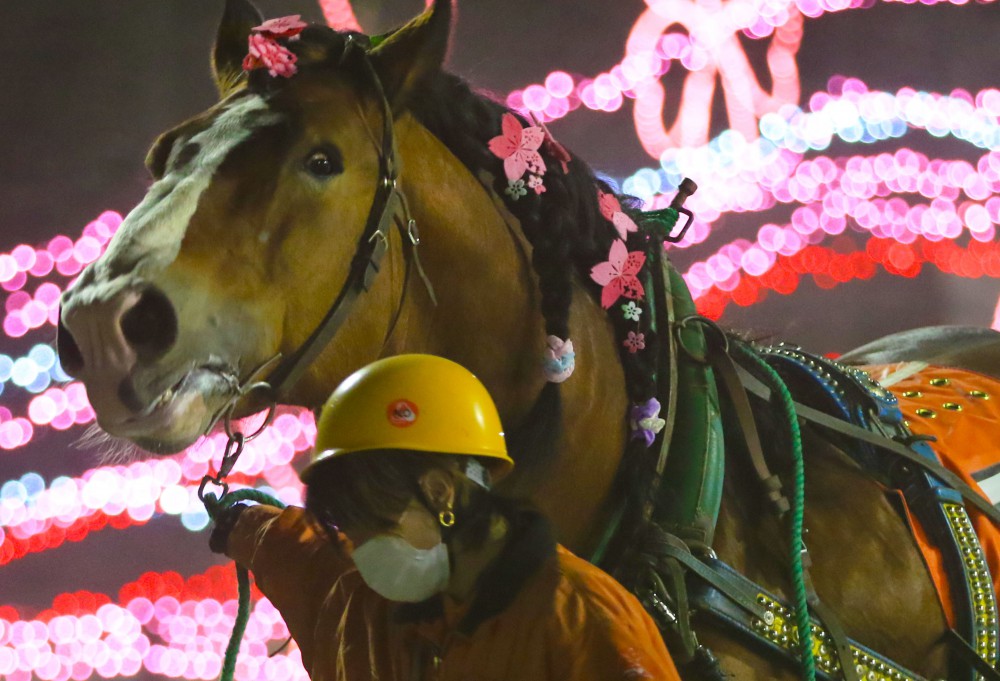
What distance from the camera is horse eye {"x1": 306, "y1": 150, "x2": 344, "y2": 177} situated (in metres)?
1.10

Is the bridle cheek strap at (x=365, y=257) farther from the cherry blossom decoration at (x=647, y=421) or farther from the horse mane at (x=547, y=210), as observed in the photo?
the cherry blossom decoration at (x=647, y=421)

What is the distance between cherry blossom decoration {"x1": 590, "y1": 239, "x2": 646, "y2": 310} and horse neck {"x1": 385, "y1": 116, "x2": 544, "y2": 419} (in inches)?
4.3

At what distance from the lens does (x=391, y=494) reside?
3.38 feet

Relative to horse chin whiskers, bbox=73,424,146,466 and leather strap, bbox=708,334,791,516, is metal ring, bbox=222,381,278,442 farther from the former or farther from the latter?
leather strap, bbox=708,334,791,516

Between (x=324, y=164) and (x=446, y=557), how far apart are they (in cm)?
46

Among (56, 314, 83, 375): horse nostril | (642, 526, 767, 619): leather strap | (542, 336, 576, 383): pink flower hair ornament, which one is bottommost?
(642, 526, 767, 619): leather strap

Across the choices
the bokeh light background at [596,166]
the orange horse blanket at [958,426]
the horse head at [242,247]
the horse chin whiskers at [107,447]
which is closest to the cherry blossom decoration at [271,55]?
the horse head at [242,247]

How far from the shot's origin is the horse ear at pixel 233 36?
4.49 ft

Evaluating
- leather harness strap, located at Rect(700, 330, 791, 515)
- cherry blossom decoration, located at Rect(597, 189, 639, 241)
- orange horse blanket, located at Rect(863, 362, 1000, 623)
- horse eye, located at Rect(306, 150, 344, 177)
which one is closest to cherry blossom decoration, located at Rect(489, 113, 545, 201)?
cherry blossom decoration, located at Rect(597, 189, 639, 241)

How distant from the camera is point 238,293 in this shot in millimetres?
1034

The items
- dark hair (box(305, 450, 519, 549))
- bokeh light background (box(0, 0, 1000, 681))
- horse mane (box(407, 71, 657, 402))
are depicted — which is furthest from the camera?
bokeh light background (box(0, 0, 1000, 681))

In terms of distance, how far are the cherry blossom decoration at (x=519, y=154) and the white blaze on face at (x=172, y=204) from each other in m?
0.31

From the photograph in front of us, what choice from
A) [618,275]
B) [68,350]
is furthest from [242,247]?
[618,275]

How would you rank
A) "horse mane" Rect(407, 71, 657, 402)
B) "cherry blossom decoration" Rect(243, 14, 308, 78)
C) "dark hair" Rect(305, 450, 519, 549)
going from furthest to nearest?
"horse mane" Rect(407, 71, 657, 402), "cherry blossom decoration" Rect(243, 14, 308, 78), "dark hair" Rect(305, 450, 519, 549)
